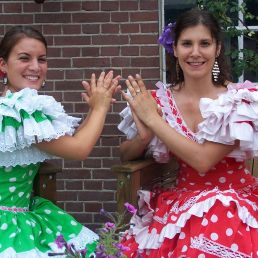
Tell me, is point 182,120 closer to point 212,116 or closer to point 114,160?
point 212,116

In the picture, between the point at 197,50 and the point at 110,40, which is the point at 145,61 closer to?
the point at 110,40

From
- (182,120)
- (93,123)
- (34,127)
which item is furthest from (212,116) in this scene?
(34,127)

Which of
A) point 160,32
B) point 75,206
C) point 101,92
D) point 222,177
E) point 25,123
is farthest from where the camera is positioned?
point 75,206

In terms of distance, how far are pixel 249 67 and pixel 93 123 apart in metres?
1.62

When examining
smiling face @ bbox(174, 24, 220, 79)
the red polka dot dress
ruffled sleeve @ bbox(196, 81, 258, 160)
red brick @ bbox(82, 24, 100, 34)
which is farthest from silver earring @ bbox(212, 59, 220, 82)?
red brick @ bbox(82, 24, 100, 34)

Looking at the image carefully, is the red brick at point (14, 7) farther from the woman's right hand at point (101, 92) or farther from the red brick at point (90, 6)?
the woman's right hand at point (101, 92)

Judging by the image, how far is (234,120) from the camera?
2.78 metres

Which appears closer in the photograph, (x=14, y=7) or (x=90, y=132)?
(x=90, y=132)

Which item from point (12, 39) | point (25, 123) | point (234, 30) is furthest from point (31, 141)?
point (234, 30)

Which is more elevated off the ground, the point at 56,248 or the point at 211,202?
the point at 211,202

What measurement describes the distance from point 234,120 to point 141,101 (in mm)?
464

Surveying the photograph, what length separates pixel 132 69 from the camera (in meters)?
4.54

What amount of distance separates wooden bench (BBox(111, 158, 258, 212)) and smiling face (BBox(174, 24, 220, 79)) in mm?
508

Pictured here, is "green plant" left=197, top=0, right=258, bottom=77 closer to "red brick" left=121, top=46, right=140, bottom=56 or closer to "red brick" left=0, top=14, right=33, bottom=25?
"red brick" left=121, top=46, right=140, bottom=56
